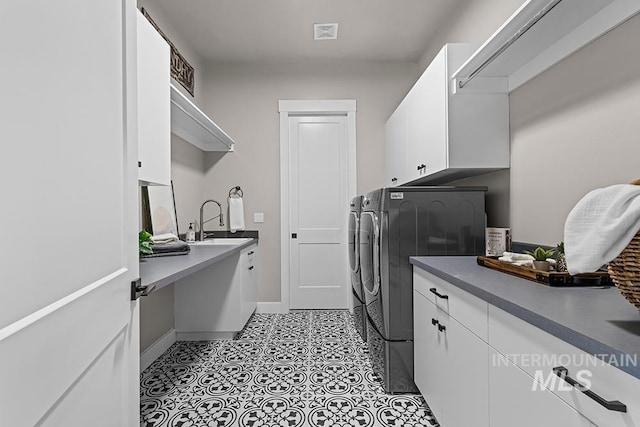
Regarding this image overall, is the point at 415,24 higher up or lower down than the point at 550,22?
higher up

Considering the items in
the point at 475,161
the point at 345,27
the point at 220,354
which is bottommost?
the point at 220,354

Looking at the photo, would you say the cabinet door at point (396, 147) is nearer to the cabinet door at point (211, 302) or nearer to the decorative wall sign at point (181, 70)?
the cabinet door at point (211, 302)

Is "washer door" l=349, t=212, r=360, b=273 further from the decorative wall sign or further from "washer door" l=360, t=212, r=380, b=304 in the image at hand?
the decorative wall sign

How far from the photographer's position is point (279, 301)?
4.01 meters

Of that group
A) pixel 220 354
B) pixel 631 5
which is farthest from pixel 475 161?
pixel 220 354

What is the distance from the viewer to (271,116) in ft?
13.2

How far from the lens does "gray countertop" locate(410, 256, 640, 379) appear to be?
0.71 metres

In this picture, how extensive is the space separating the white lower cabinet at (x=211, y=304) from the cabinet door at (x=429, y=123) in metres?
1.70

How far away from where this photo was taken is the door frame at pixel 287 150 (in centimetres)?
400

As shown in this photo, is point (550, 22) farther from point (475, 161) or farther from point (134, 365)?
point (134, 365)

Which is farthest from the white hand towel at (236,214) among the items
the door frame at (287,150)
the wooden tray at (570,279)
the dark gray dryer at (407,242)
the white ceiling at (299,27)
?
the wooden tray at (570,279)

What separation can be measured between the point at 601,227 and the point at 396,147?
2741 millimetres

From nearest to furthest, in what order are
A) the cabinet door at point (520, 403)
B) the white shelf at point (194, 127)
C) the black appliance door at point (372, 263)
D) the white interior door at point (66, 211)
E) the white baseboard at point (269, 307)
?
the white interior door at point (66, 211), the cabinet door at point (520, 403), the black appliance door at point (372, 263), the white shelf at point (194, 127), the white baseboard at point (269, 307)

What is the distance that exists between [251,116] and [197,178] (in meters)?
0.91
